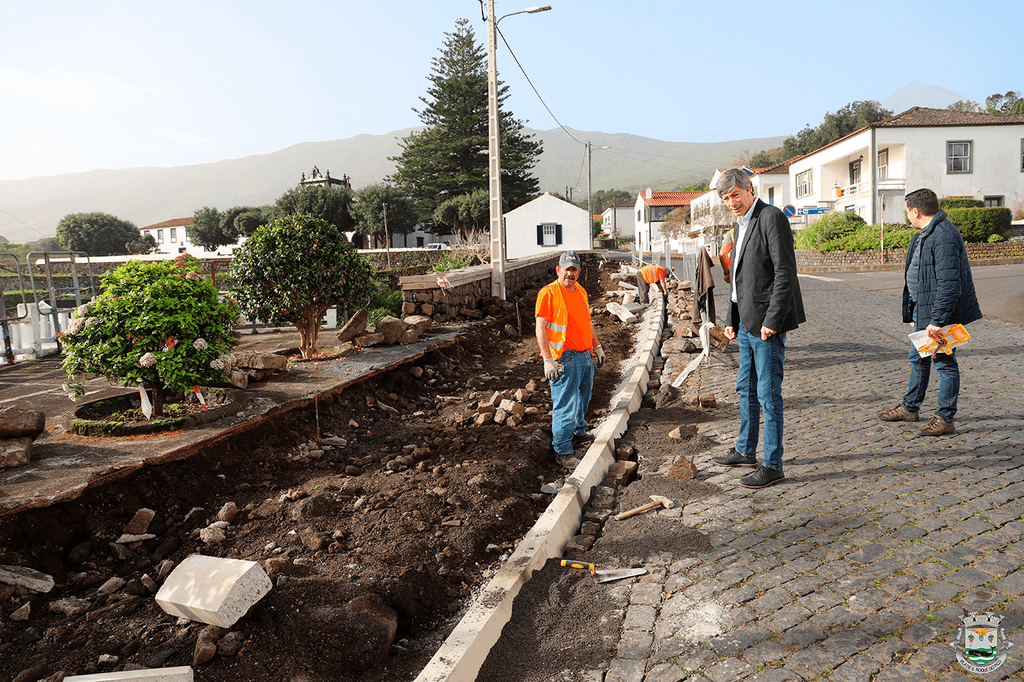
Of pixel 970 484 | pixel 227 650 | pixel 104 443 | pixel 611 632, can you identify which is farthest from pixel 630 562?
pixel 104 443

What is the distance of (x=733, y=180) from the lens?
175 inches

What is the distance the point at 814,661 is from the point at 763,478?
6.40 feet

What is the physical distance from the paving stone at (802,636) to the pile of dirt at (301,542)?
1677 mm

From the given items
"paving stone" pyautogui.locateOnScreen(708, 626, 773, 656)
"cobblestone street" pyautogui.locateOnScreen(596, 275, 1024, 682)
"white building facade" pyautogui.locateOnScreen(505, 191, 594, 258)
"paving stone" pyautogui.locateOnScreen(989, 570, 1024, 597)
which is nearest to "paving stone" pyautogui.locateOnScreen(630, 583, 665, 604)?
"cobblestone street" pyautogui.locateOnScreen(596, 275, 1024, 682)

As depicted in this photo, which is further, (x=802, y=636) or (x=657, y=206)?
(x=657, y=206)

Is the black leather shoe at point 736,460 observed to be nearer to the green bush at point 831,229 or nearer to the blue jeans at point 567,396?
the blue jeans at point 567,396

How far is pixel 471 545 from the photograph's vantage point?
4117mm

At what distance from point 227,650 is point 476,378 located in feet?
19.4

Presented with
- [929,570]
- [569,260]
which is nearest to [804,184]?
[569,260]

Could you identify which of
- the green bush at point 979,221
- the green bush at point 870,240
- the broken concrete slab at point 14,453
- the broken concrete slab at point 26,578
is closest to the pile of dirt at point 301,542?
the broken concrete slab at point 26,578

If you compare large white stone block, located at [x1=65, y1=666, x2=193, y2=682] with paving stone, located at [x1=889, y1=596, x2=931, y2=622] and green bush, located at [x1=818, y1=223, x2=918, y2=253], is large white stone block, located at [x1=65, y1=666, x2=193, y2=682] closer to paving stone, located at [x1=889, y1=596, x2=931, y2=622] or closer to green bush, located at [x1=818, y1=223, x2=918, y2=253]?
paving stone, located at [x1=889, y1=596, x2=931, y2=622]

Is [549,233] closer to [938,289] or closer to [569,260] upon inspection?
[569,260]

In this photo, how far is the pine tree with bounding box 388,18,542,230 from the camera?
53.8m

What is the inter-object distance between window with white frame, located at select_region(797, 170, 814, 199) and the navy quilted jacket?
124ft
